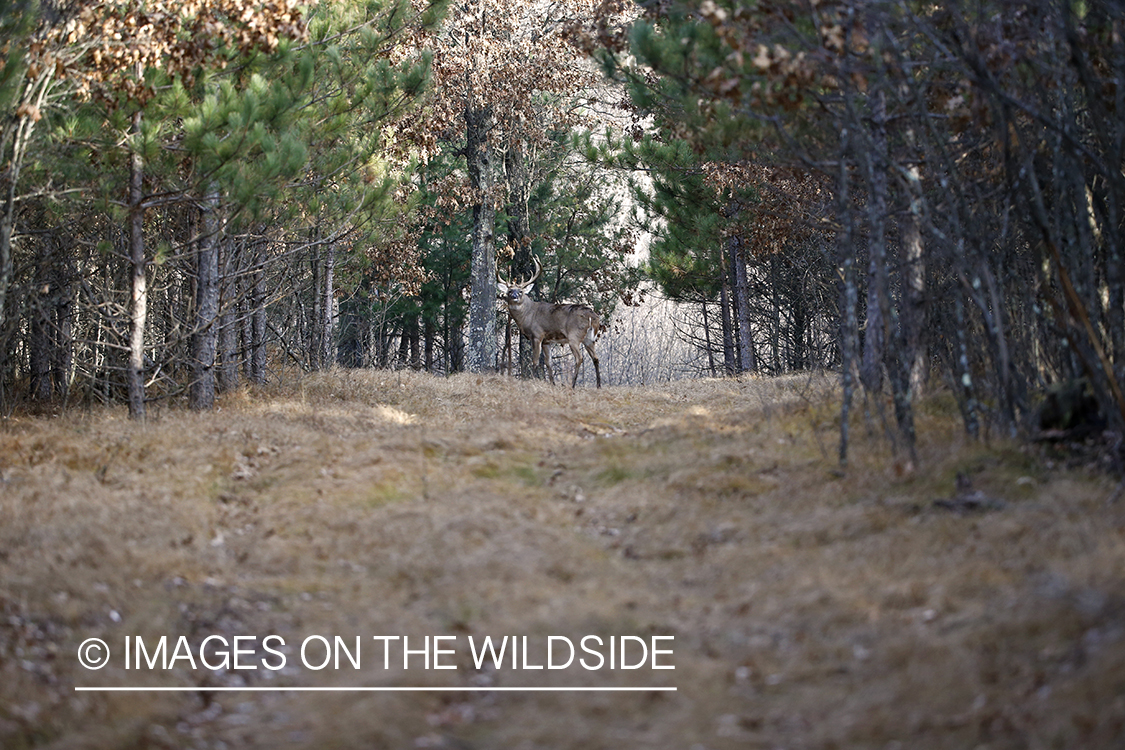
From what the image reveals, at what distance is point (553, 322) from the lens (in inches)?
782

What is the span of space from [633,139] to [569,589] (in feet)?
50.5

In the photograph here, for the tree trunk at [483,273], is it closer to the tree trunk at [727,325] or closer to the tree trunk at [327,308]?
the tree trunk at [327,308]

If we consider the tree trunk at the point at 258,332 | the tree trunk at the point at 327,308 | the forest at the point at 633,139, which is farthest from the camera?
the tree trunk at the point at 327,308

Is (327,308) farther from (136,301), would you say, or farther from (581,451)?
(581,451)

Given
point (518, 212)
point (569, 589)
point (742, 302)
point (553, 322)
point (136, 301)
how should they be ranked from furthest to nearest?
point (518, 212)
point (742, 302)
point (553, 322)
point (136, 301)
point (569, 589)

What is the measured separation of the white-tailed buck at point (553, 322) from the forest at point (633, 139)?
3058 mm

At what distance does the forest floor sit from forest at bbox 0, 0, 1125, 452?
1213 mm

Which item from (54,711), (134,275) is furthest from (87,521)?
(134,275)

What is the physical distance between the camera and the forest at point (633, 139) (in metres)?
7.28

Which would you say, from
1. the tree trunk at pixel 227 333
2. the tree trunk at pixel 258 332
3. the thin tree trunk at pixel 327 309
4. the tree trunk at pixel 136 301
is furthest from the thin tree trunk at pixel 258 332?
the tree trunk at pixel 136 301

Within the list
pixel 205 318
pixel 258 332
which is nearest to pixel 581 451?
pixel 205 318

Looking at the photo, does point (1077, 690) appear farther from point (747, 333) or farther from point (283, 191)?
point (747, 333)

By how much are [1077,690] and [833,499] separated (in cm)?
327

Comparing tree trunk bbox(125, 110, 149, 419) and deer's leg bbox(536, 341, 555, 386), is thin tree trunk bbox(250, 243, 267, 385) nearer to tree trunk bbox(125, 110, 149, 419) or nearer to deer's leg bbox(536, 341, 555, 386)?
tree trunk bbox(125, 110, 149, 419)
